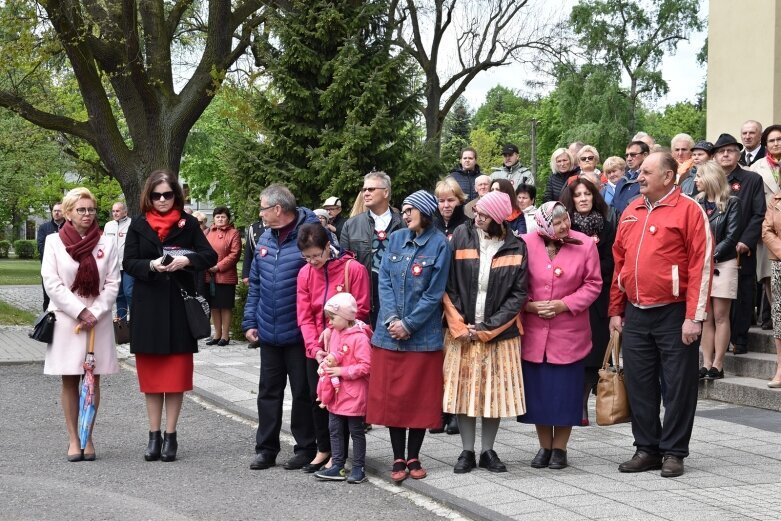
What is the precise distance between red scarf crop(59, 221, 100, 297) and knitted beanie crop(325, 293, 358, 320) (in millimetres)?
2096

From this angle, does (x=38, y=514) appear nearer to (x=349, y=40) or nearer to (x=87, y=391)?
(x=87, y=391)

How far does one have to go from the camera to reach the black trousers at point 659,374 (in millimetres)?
7480

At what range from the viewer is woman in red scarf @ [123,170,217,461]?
334 inches

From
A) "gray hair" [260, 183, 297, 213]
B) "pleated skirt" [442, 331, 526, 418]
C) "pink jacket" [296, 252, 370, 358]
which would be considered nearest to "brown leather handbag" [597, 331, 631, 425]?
"pleated skirt" [442, 331, 526, 418]

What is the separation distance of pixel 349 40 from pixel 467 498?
1090 cm

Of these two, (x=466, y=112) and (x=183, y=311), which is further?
(x=466, y=112)

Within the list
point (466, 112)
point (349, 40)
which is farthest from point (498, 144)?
point (349, 40)

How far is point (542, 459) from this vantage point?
7883mm

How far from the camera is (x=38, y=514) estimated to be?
6707 millimetres

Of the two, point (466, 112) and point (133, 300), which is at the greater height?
point (466, 112)

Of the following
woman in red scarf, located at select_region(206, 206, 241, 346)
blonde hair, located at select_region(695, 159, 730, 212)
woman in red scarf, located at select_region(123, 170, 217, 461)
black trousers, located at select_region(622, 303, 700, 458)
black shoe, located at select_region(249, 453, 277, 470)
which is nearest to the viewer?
black trousers, located at select_region(622, 303, 700, 458)

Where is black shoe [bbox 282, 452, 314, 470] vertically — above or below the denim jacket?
below

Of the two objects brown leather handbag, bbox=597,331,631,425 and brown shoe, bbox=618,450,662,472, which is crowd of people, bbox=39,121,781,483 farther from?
brown leather handbag, bbox=597,331,631,425

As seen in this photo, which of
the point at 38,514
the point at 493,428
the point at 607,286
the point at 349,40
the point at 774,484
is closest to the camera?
the point at 38,514
